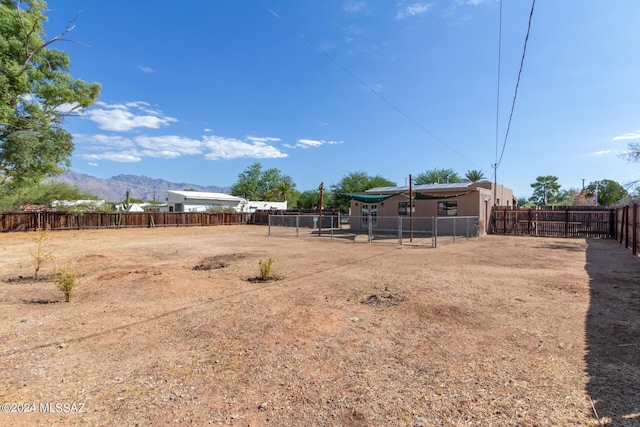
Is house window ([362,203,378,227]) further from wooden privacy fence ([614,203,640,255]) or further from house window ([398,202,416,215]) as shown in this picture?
wooden privacy fence ([614,203,640,255])

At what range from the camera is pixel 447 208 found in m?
19.9

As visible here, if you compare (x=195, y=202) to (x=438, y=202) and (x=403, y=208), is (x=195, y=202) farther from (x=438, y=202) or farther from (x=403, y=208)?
(x=438, y=202)

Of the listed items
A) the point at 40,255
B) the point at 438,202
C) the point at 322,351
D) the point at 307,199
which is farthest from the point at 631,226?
the point at 307,199

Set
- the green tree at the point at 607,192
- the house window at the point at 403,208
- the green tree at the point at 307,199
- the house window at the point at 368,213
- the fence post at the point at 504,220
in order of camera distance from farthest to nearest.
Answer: the green tree at the point at 307,199 → the green tree at the point at 607,192 → the house window at the point at 368,213 → the house window at the point at 403,208 → the fence post at the point at 504,220

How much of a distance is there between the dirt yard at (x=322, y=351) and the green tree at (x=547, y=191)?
3085 inches

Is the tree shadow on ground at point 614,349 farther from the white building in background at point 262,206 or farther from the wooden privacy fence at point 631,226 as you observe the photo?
the white building in background at point 262,206

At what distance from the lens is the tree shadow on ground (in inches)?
97.8

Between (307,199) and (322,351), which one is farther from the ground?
(307,199)

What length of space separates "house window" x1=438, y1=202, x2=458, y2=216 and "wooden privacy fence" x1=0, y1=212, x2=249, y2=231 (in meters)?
23.0

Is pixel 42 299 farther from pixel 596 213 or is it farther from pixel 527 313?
pixel 596 213

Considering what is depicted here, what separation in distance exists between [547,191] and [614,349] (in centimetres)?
8484

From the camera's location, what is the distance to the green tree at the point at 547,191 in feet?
230

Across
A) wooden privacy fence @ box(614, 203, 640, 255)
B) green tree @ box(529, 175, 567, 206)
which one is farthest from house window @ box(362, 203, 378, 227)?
green tree @ box(529, 175, 567, 206)

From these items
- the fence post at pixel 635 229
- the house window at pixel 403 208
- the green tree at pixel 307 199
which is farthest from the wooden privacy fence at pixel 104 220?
the fence post at pixel 635 229
